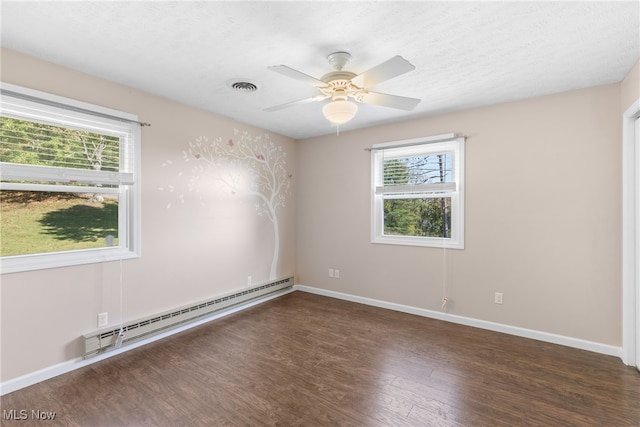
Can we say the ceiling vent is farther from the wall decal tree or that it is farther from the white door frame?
the white door frame

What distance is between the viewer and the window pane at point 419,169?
3625 mm

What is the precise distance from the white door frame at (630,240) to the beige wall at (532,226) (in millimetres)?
157

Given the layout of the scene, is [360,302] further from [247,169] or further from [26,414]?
[26,414]

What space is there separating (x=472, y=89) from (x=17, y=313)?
4.28 meters

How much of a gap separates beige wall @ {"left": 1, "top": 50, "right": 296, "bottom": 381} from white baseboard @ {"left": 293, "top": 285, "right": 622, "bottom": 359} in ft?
5.01

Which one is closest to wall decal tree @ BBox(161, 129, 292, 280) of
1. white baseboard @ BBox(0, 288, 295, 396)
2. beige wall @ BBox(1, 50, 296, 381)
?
beige wall @ BBox(1, 50, 296, 381)

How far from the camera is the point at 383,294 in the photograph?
404 centimetres

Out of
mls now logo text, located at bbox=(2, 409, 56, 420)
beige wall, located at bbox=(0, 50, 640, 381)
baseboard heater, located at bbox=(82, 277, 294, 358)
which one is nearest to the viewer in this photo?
mls now logo text, located at bbox=(2, 409, 56, 420)

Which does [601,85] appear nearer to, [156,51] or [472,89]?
[472,89]

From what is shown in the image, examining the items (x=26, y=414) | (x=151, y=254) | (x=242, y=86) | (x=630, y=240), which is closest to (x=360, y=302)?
(x=151, y=254)

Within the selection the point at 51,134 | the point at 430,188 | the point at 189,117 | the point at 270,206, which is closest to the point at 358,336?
the point at 430,188

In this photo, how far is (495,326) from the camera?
3248 mm

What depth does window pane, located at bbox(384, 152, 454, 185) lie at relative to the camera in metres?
3.62

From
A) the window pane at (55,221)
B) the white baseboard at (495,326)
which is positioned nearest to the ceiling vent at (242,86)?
the window pane at (55,221)
